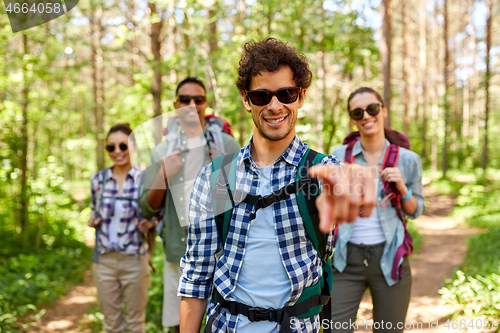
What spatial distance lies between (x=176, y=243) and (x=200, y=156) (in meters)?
0.79

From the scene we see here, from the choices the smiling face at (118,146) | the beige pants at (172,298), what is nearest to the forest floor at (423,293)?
the beige pants at (172,298)

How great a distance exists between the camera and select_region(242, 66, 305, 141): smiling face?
1541 mm

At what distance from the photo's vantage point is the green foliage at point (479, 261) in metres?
4.24

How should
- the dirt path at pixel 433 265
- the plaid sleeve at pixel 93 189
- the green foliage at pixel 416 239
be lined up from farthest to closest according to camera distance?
the green foliage at pixel 416 239 < the dirt path at pixel 433 265 < the plaid sleeve at pixel 93 189

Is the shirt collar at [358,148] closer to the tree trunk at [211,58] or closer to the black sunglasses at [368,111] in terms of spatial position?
the black sunglasses at [368,111]

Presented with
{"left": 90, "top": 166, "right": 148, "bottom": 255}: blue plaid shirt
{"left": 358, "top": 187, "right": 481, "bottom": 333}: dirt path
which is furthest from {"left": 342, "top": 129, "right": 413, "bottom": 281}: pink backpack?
{"left": 358, "top": 187, "right": 481, "bottom": 333}: dirt path

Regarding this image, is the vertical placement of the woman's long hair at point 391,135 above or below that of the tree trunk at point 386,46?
below

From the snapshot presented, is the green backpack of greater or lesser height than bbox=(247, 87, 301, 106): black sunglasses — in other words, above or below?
below

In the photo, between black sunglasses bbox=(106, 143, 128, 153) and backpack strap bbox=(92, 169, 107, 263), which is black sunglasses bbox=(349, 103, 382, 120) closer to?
black sunglasses bbox=(106, 143, 128, 153)

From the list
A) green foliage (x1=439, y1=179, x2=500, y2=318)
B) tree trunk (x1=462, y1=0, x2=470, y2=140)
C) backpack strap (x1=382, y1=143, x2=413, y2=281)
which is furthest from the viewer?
tree trunk (x1=462, y1=0, x2=470, y2=140)

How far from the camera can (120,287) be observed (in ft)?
11.7

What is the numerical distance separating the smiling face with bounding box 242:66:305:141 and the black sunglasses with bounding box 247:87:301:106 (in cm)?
2

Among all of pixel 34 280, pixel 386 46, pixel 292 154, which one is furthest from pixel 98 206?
pixel 386 46

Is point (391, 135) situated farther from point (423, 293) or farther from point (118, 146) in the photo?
point (423, 293)
